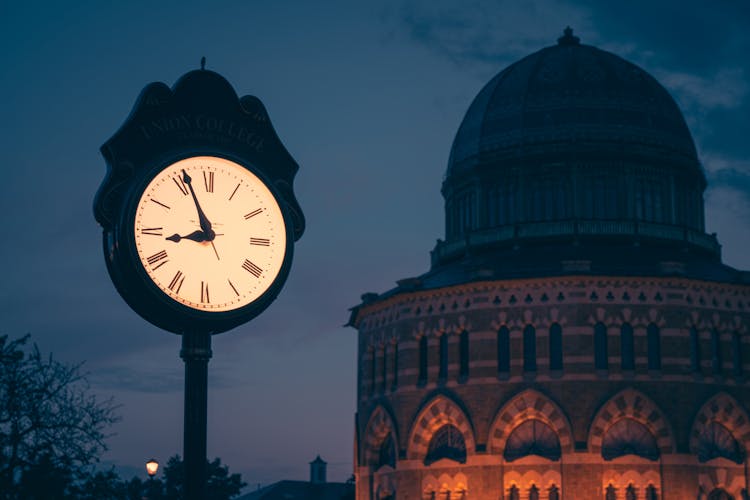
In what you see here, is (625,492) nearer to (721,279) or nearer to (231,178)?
(721,279)

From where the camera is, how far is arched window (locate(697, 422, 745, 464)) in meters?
55.2

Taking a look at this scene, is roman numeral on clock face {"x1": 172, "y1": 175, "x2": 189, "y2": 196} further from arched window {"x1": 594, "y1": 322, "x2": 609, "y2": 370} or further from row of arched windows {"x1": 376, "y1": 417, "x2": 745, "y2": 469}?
arched window {"x1": 594, "y1": 322, "x2": 609, "y2": 370}

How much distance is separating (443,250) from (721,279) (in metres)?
15.4

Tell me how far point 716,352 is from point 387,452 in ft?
54.3

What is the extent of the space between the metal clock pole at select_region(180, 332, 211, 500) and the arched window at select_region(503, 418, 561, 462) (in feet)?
158

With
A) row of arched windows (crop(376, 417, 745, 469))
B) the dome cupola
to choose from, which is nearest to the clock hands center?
row of arched windows (crop(376, 417, 745, 469))

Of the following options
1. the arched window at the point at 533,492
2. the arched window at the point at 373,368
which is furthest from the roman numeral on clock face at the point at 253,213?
the arched window at the point at 373,368

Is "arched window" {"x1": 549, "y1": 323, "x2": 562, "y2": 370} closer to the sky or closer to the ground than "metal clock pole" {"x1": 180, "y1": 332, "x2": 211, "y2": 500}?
closer to the sky

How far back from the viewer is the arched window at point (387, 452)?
197ft

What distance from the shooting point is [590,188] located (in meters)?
62.3

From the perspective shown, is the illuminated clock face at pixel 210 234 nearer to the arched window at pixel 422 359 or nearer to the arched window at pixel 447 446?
the arched window at pixel 447 446

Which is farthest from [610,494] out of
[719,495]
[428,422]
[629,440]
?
[428,422]

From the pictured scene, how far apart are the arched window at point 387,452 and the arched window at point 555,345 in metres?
9.38

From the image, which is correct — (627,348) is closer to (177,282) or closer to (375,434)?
(375,434)
